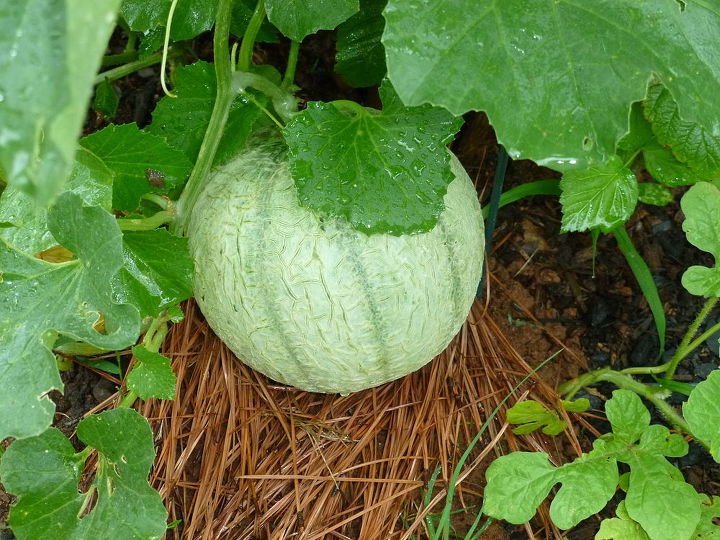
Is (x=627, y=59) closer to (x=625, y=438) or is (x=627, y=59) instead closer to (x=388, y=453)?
(x=625, y=438)

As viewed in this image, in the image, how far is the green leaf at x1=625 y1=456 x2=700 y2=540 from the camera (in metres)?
1.17

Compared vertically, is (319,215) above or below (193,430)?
above

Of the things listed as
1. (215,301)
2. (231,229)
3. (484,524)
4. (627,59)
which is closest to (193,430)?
(215,301)

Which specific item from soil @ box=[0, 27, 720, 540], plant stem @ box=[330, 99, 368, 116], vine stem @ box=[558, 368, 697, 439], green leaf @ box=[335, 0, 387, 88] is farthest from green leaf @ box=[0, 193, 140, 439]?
vine stem @ box=[558, 368, 697, 439]

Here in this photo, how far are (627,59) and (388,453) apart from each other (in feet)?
2.81

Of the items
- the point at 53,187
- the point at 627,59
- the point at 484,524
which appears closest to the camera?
the point at 53,187

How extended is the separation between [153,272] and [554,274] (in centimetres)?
88

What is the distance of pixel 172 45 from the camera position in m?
1.51

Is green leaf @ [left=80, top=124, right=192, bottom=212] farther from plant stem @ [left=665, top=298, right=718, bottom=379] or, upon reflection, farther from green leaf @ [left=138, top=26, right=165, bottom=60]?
plant stem @ [left=665, top=298, right=718, bottom=379]


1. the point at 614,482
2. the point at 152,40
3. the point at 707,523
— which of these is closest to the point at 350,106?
the point at 152,40

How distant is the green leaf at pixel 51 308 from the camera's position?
2.85 feet

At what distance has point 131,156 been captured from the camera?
3.71 ft

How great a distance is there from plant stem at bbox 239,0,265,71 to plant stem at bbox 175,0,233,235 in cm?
5

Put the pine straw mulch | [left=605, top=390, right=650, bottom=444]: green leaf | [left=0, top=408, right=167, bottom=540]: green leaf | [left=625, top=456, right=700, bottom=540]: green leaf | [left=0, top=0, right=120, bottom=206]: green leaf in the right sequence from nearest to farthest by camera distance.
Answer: [left=0, top=0, right=120, bottom=206]: green leaf < [left=0, top=408, right=167, bottom=540]: green leaf < [left=625, top=456, right=700, bottom=540]: green leaf < [left=605, top=390, right=650, bottom=444]: green leaf < the pine straw mulch
